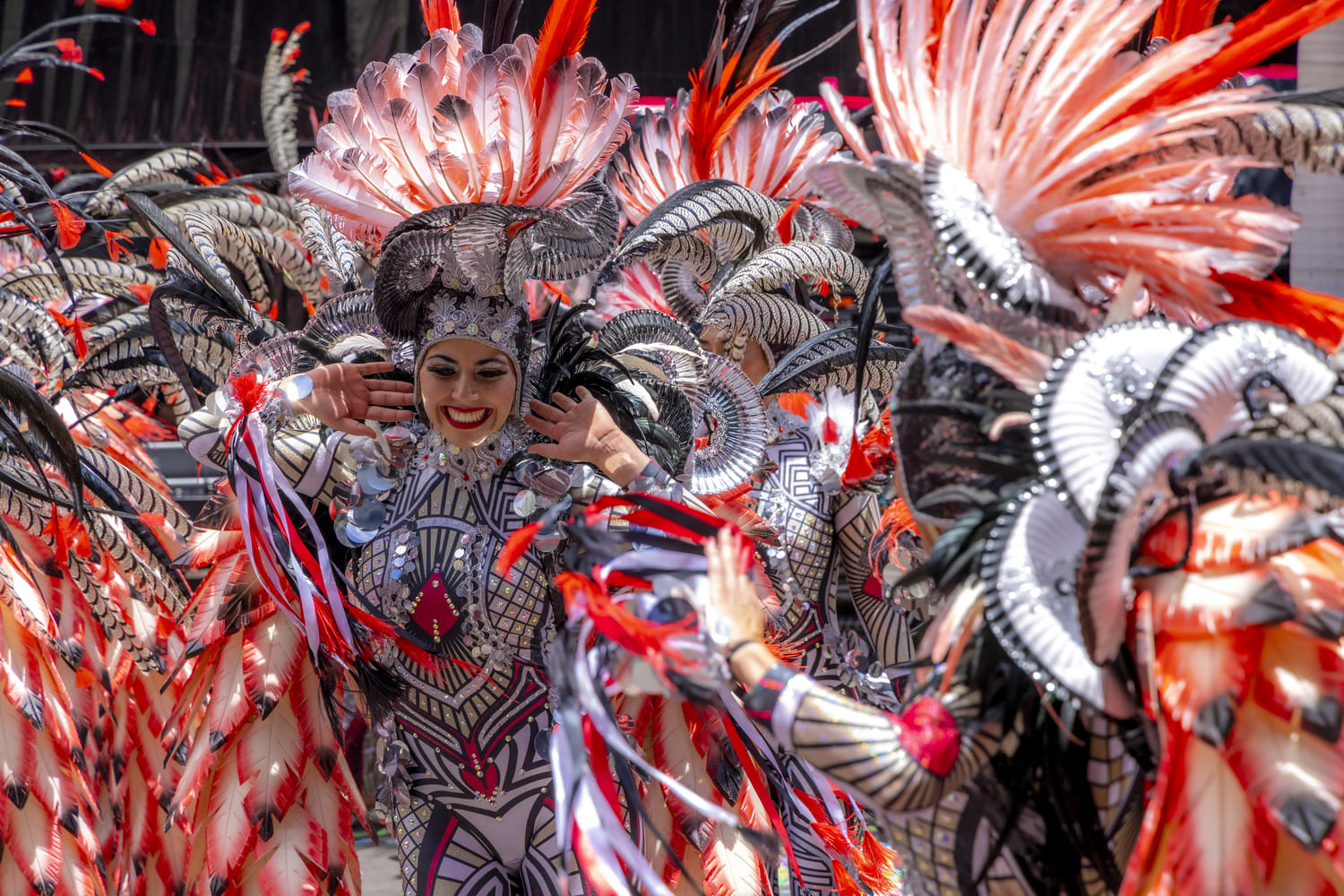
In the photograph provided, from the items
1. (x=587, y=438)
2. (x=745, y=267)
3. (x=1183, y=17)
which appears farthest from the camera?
(x=745, y=267)

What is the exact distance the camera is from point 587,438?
2736 mm

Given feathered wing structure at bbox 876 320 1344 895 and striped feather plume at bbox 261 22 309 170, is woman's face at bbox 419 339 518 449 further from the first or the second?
striped feather plume at bbox 261 22 309 170

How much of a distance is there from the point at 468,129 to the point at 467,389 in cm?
50

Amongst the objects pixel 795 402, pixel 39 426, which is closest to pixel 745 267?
pixel 795 402

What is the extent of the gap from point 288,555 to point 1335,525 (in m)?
1.97

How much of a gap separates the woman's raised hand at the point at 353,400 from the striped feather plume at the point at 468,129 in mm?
332

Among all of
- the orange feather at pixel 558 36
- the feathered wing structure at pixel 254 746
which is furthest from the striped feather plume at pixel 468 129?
the feathered wing structure at pixel 254 746

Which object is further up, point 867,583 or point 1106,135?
point 1106,135

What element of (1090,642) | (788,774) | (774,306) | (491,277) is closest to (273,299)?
(774,306)

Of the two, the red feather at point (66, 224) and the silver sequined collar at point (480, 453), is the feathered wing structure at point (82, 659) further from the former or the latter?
the silver sequined collar at point (480, 453)

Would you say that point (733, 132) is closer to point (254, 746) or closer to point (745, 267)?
point (745, 267)

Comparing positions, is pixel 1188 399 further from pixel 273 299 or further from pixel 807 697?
pixel 273 299

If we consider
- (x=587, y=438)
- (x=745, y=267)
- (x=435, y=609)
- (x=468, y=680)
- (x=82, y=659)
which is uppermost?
(x=745, y=267)

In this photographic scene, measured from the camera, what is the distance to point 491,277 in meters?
2.73
